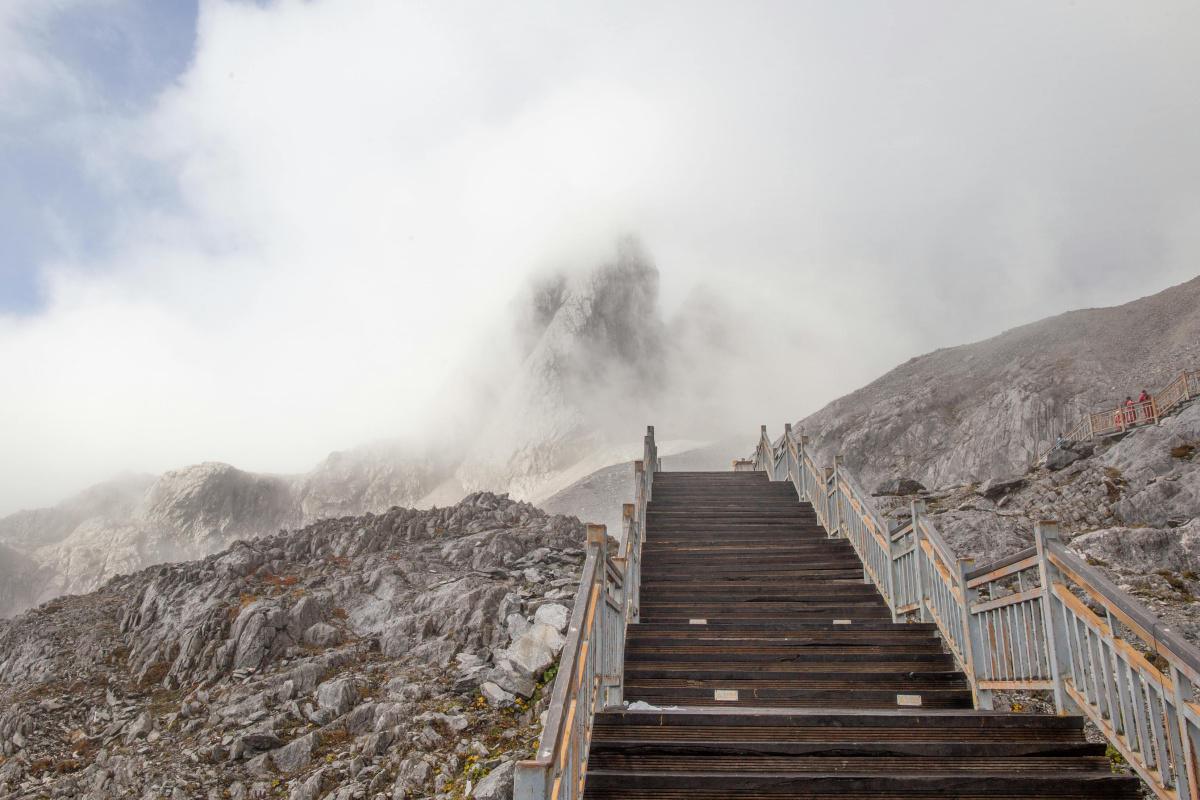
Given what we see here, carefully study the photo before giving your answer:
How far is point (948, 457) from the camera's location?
4697 cm

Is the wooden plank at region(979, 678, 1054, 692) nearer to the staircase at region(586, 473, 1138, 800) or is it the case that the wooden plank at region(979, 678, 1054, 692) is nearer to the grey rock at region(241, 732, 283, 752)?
the staircase at region(586, 473, 1138, 800)

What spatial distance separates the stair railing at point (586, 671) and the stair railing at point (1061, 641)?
11.0ft

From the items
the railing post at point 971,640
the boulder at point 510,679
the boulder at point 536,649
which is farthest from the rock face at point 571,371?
the railing post at point 971,640

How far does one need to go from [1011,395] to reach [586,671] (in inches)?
2059

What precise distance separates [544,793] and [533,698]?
12471mm

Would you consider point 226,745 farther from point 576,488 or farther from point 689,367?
point 689,367

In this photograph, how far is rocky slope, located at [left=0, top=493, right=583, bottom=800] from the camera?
13.6m

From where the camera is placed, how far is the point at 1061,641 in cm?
537

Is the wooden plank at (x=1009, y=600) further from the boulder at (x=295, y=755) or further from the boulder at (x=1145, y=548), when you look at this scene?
the boulder at (x=295, y=755)

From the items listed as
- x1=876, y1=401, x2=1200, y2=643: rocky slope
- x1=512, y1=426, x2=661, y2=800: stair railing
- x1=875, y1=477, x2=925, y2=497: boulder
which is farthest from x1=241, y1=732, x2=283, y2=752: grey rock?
x1=875, y1=477, x2=925, y2=497: boulder

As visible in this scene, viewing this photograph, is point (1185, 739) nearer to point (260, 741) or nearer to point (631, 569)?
point (631, 569)

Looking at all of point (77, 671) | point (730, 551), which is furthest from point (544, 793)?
point (77, 671)

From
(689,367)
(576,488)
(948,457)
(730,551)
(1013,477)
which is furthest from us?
(689,367)

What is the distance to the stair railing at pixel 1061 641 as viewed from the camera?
13.1 feet
